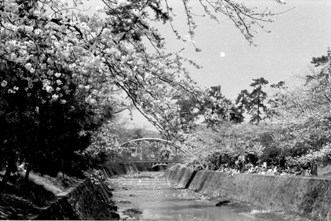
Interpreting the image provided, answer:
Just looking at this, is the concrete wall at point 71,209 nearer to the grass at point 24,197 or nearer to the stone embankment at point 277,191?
the grass at point 24,197

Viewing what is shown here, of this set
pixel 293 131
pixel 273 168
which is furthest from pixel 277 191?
pixel 273 168

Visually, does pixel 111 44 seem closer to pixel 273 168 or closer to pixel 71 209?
pixel 71 209

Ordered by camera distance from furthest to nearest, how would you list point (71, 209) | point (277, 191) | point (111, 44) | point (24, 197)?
point (277, 191)
point (71, 209)
point (24, 197)
point (111, 44)

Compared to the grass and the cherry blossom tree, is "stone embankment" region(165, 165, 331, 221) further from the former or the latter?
the cherry blossom tree

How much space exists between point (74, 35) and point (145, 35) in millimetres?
966

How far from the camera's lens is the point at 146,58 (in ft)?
21.4

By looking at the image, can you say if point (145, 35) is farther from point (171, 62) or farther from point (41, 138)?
point (41, 138)

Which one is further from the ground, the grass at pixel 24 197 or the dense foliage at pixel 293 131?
the dense foliage at pixel 293 131

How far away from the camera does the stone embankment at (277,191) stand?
738 inches

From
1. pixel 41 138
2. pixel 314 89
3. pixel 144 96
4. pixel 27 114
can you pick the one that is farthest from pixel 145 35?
pixel 314 89

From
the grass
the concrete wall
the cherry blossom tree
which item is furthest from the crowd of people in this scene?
the cherry blossom tree

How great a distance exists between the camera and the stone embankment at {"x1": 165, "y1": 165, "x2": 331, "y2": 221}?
18.7m

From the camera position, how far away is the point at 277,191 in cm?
2358

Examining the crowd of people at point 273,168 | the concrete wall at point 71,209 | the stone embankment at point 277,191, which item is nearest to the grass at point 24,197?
the concrete wall at point 71,209
